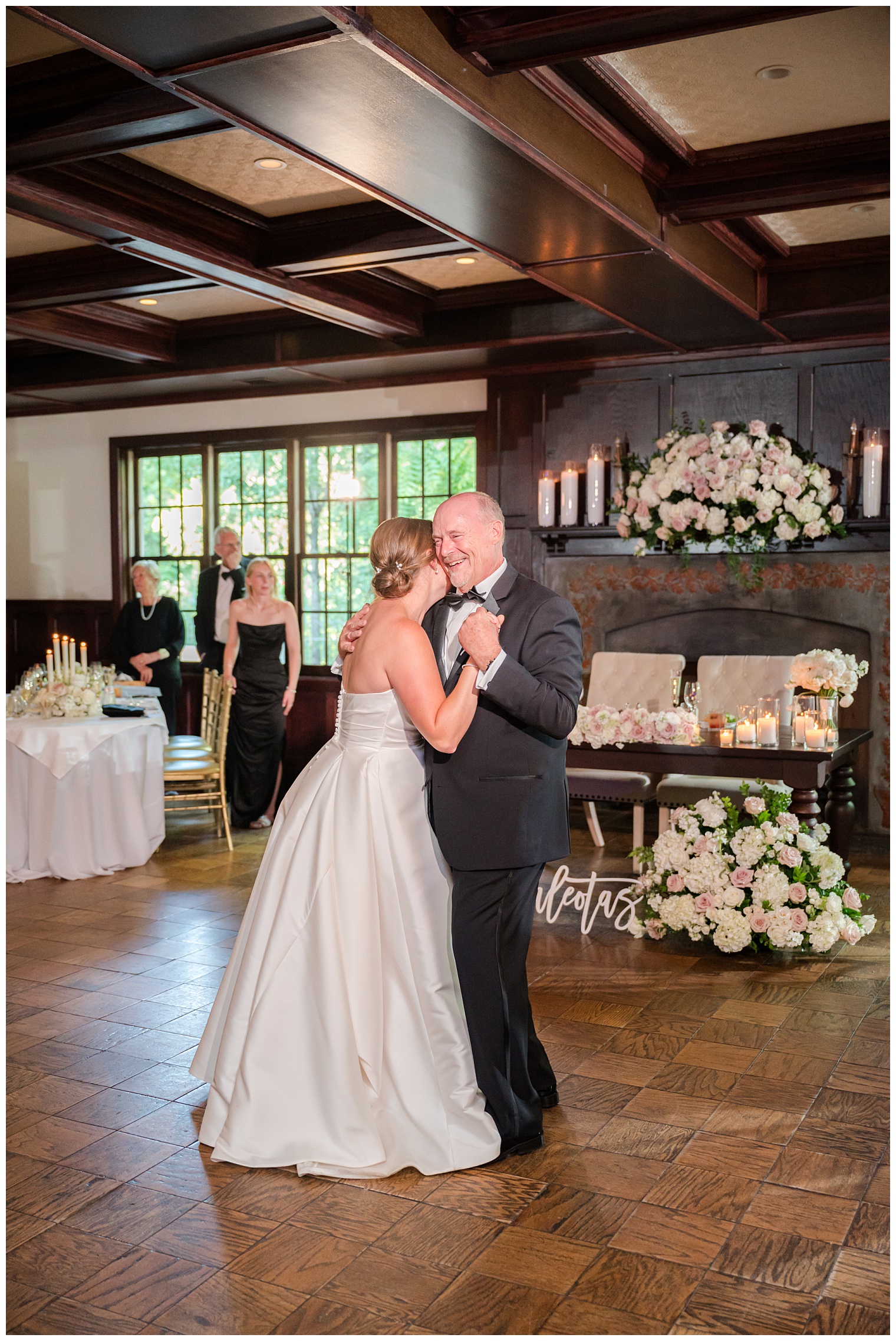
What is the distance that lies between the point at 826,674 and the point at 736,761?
0.81 meters

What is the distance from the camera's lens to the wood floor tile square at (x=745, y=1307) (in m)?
2.49

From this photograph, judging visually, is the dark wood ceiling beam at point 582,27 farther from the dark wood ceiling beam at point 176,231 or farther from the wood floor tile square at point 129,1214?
the wood floor tile square at point 129,1214

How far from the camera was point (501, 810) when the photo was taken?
3258 millimetres

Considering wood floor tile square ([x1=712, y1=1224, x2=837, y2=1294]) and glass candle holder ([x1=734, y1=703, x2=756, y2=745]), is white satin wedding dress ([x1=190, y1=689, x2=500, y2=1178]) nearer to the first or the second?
wood floor tile square ([x1=712, y1=1224, x2=837, y2=1294])

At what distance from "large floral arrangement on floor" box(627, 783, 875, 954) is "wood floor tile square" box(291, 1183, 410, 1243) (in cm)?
248

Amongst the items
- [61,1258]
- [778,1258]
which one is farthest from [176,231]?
[778,1258]

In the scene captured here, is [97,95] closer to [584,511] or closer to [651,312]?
[651,312]

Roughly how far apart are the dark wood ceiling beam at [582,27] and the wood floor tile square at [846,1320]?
11.2 feet

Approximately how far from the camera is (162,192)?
18.0ft

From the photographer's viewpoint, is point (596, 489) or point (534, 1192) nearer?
point (534, 1192)

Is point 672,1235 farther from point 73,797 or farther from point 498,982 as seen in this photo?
point 73,797

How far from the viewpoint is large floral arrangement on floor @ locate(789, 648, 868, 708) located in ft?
19.5

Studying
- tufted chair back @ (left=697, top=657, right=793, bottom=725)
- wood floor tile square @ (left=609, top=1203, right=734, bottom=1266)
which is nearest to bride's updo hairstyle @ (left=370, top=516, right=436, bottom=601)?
wood floor tile square @ (left=609, top=1203, right=734, bottom=1266)

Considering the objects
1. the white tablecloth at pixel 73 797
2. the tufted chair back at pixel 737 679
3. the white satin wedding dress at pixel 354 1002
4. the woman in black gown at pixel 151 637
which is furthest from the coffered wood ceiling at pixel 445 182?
the white tablecloth at pixel 73 797
